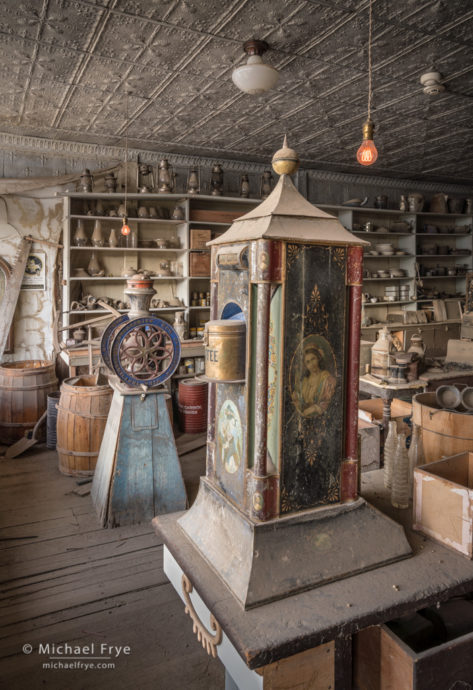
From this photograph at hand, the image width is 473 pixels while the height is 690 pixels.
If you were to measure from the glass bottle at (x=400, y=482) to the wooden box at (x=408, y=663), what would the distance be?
47cm

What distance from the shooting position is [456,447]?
1896 millimetres

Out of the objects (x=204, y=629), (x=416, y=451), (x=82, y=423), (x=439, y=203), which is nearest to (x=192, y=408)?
(x=82, y=423)

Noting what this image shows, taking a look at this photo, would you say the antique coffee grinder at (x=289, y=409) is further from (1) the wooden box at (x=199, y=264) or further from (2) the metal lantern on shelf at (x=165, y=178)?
(2) the metal lantern on shelf at (x=165, y=178)

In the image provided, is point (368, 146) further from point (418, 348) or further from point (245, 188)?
point (245, 188)

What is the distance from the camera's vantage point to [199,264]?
5719 millimetres

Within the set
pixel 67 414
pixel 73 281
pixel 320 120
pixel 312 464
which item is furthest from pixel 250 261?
pixel 73 281

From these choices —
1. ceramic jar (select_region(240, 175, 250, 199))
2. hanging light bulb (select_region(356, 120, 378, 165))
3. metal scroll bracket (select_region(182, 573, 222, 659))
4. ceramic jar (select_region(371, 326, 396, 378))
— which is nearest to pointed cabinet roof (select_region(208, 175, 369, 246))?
metal scroll bracket (select_region(182, 573, 222, 659))

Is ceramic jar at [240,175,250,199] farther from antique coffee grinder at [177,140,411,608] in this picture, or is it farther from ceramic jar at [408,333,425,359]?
antique coffee grinder at [177,140,411,608]

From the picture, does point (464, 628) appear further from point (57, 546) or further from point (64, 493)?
point (64, 493)

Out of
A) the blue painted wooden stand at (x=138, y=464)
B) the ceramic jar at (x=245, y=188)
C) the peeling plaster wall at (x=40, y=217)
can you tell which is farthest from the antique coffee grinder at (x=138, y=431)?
the ceramic jar at (x=245, y=188)

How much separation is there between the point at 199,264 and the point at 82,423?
2614mm

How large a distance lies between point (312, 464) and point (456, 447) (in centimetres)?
77

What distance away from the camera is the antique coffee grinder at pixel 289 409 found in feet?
4.39

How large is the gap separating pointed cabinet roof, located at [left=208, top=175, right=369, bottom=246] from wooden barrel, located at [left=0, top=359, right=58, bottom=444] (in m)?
3.71
